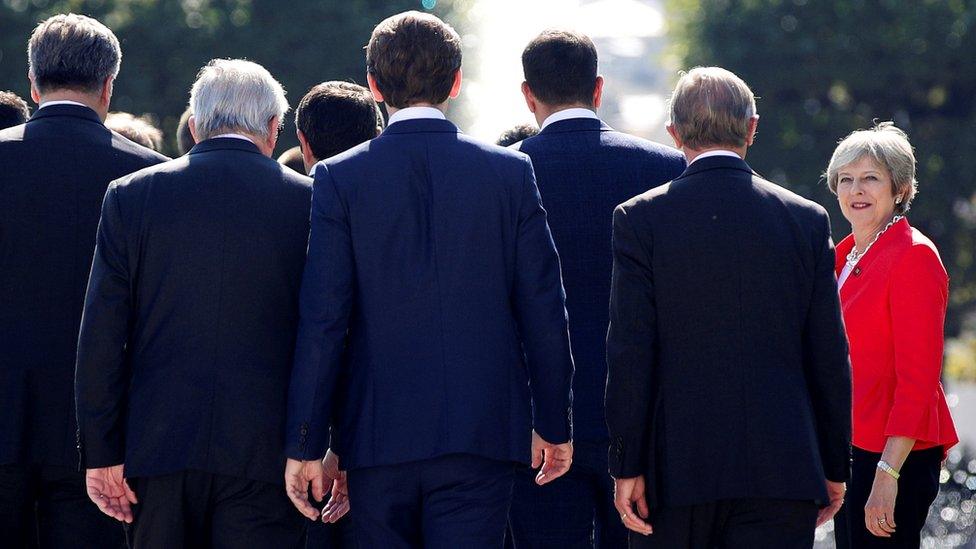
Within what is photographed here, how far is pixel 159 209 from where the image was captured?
13.5 ft

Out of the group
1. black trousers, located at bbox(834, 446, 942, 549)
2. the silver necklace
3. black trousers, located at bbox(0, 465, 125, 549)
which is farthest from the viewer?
the silver necklace

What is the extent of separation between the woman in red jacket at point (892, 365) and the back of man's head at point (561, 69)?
1051mm

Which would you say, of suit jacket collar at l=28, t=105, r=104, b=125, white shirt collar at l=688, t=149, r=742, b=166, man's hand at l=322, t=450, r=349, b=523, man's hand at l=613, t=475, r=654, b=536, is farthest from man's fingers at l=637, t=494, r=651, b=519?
suit jacket collar at l=28, t=105, r=104, b=125

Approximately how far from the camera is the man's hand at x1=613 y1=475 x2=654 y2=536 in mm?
3965

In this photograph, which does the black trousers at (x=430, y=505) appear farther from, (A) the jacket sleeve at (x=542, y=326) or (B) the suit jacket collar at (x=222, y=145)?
(B) the suit jacket collar at (x=222, y=145)

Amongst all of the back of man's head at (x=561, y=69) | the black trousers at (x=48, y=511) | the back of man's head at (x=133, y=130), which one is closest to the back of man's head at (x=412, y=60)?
the back of man's head at (x=561, y=69)

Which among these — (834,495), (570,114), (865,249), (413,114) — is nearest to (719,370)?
(834,495)

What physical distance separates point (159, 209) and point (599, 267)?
4.86 feet

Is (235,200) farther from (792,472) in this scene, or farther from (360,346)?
(792,472)

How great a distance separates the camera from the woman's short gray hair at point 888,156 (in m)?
5.14

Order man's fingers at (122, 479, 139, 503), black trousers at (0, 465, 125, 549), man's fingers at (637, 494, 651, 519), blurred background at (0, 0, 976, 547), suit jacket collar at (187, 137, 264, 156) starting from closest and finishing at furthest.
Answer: man's fingers at (637, 494, 651, 519), man's fingers at (122, 479, 139, 503), suit jacket collar at (187, 137, 264, 156), black trousers at (0, 465, 125, 549), blurred background at (0, 0, 976, 547)

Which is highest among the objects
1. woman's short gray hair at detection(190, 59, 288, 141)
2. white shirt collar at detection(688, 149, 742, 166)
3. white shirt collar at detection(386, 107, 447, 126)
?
woman's short gray hair at detection(190, 59, 288, 141)

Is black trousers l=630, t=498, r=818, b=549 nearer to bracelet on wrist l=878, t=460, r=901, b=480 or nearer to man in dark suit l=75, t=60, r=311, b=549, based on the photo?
bracelet on wrist l=878, t=460, r=901, b=480

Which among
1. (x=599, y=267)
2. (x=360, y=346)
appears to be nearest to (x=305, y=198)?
(x=360, y=346)
